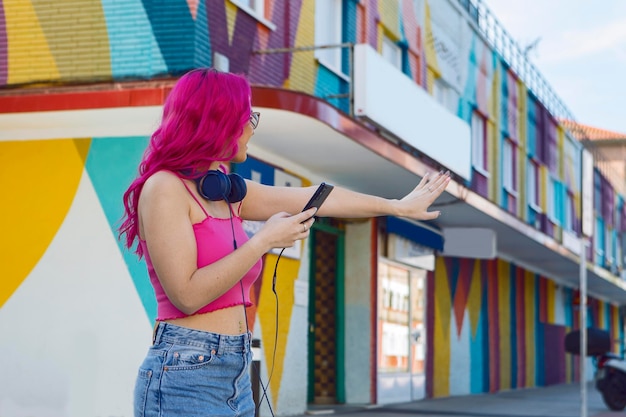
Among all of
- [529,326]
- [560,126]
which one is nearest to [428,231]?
[529,326]

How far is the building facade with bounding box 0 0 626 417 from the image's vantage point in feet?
41.9

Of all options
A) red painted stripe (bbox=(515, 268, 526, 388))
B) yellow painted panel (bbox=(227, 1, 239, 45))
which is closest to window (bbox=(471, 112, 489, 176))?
red painted stripe (bbox=(515, 268, 526, 388))

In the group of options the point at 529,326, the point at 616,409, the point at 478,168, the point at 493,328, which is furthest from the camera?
the point at 529,326

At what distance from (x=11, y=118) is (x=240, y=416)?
Result: 10582 millimetres

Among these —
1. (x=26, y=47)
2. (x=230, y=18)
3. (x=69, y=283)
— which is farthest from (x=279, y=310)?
(x=26, y=47)

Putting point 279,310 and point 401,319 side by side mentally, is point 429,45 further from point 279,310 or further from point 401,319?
point 279,310

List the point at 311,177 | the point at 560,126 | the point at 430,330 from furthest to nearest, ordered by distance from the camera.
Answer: the point at 560,126 → the point at 430,330 → the point at 311,177

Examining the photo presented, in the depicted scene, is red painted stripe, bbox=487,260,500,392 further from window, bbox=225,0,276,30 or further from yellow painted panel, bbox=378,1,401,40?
window, bbox=225,0,276,30

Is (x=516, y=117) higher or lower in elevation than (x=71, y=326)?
higher

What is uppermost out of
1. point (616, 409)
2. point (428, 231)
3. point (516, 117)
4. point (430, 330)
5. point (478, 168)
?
point (516, 117)

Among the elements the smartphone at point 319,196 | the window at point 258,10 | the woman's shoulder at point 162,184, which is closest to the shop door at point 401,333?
the window at point 258,10

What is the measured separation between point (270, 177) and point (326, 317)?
4063 millimetres

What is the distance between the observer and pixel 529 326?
32.6 metres

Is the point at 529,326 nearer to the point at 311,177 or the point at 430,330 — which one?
the point at 430,330
